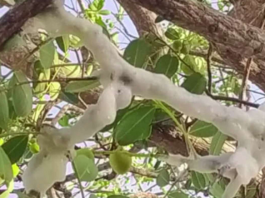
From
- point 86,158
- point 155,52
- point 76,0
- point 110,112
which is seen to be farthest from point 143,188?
point 110,112

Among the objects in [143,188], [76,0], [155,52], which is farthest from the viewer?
[143,188]

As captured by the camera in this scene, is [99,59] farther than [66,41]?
No

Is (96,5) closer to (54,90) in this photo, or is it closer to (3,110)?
(54,90)

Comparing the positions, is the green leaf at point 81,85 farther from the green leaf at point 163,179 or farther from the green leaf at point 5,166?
the green leaf at point 163,179

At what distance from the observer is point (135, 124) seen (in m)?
0.52

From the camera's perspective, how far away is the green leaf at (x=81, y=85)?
0.51m

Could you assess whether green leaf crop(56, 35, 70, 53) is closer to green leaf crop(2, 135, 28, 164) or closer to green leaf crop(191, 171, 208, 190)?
green leaf crop(2, 135, 28, 164)

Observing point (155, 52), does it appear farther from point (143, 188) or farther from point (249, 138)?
point (143, 188)

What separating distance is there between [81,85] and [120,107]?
0.07 meters

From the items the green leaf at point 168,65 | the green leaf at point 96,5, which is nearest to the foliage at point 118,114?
the green leaf at point 168,65

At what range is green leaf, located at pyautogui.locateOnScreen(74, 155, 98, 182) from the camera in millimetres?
531

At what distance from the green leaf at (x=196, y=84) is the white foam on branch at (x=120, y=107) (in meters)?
0.08

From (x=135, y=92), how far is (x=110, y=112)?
43 millimetres

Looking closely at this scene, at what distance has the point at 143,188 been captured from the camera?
4.14 ft
